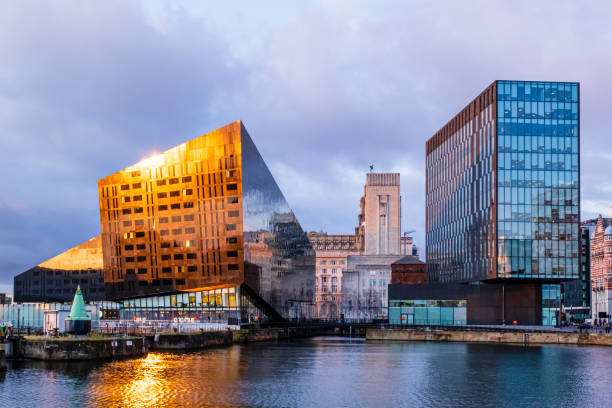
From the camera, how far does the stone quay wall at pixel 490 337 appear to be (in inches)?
4058

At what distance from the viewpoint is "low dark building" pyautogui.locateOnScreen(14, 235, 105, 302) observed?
485 feet

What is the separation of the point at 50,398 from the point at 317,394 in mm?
16668

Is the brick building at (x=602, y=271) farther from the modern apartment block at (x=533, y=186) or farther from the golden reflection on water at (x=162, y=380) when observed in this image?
the golden reflection on water at (x=162, y=380)

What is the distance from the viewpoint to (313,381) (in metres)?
57.5

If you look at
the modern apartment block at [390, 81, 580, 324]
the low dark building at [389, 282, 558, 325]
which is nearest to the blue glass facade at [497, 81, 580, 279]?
the modern apartment block at [390, 81, 580, 324]

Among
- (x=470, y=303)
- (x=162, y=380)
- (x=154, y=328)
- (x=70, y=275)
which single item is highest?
(x=70, y=275)

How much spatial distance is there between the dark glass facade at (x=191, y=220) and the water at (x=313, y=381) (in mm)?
37598

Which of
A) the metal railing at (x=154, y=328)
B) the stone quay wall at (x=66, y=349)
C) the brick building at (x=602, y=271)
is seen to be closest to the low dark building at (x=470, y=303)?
the metal railing at (x=154, y=328)

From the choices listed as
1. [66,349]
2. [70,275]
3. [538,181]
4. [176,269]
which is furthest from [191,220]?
[538,181]

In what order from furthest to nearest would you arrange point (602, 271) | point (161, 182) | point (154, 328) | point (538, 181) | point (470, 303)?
point (602, 271) < point (470, 303) < point (538, 181) < point (161, 182) < point (154, 328)

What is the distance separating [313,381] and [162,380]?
445 inches

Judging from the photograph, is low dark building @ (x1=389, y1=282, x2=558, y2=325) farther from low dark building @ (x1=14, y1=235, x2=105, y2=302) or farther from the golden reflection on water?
the golden reflection on water

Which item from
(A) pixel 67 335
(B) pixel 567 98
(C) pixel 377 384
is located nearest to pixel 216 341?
(A) pixel 67 335

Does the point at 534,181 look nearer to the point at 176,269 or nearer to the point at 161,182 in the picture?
the point at 176,269
